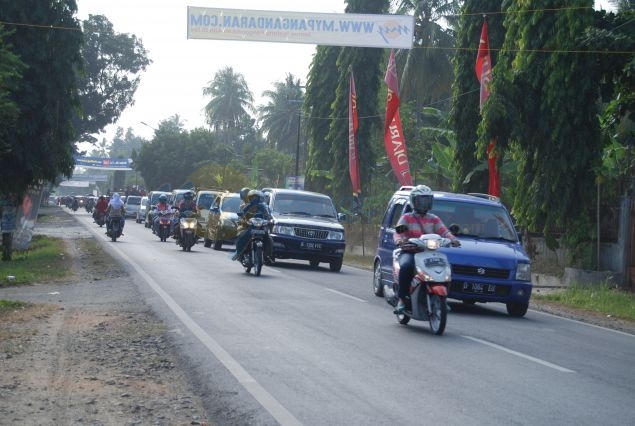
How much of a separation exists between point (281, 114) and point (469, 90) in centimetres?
7673

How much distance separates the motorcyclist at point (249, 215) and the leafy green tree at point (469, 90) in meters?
10.5

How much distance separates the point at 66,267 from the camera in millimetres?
24266

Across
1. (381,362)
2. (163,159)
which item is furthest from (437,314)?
(163,159)

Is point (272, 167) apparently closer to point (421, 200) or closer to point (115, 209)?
point (115, 209)

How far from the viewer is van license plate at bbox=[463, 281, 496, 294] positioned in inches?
636

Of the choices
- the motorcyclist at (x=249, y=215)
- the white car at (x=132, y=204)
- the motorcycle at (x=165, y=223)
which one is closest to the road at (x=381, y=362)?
the motorcyclist at (x=249, y=215)

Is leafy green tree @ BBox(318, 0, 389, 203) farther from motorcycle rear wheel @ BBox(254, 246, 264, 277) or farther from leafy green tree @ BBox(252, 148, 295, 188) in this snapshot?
leafy green tree @ BBox(252, 148, 295, 188)

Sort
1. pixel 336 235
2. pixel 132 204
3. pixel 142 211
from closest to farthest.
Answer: pixel 336 235 < pixel 142 211 < pixel 132 204

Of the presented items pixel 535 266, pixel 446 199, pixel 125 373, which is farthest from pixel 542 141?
pixel 125 373

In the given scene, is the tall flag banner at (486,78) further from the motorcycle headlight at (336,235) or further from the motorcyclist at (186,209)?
the motorcyclist at (186,209)

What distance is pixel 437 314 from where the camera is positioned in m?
13.1

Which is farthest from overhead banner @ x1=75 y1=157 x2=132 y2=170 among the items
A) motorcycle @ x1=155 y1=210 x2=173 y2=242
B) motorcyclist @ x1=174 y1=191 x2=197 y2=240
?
motorcyclist @ x1=174 y1=191 x2=197 y2=240

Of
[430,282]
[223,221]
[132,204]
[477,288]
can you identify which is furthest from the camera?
[132,204]

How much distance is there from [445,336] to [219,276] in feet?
30.7
